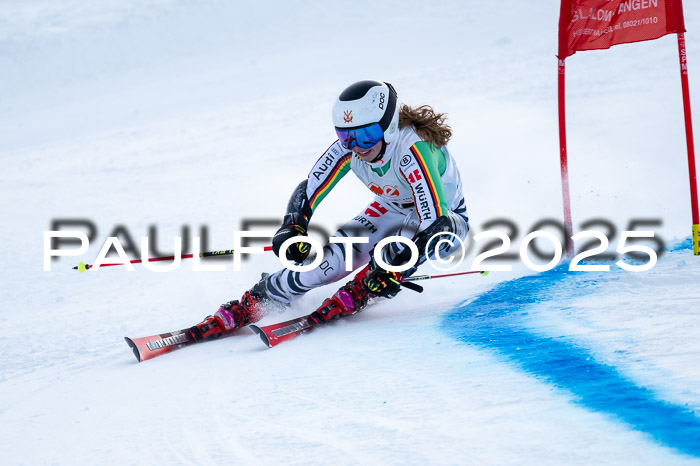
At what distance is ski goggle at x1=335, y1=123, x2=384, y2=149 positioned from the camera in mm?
4039

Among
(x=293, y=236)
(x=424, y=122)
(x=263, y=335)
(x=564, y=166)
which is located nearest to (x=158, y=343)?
(x=263, y=335)

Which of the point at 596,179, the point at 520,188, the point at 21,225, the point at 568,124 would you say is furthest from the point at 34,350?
the point at 568,124

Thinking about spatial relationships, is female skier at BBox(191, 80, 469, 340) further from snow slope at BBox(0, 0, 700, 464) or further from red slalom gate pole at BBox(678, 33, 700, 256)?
red slalom gate pole at BBox(678, 33, 700, 256)

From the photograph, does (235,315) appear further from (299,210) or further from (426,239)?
(426,239)

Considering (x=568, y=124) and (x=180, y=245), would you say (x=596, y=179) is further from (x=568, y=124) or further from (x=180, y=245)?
(x=180, y=245)

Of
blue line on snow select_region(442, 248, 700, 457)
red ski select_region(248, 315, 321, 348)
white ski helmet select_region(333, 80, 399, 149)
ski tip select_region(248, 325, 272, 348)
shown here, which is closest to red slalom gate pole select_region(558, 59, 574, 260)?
blue line on snow select_region(442, 248, 700, 457)

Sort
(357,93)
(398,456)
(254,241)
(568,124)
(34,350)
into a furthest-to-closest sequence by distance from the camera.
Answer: (568,124), (254,241), (34,350), (357,93), (398,456)

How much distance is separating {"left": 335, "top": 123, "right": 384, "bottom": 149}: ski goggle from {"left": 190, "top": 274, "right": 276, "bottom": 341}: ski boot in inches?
38.3

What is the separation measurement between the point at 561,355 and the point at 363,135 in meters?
1.47

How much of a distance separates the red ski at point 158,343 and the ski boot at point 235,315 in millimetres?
50

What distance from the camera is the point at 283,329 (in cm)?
409

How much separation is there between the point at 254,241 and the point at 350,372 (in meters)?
2.98

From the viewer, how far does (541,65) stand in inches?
480

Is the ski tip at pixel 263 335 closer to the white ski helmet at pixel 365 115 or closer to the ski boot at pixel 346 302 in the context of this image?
the ski boot at pixel 346 302
